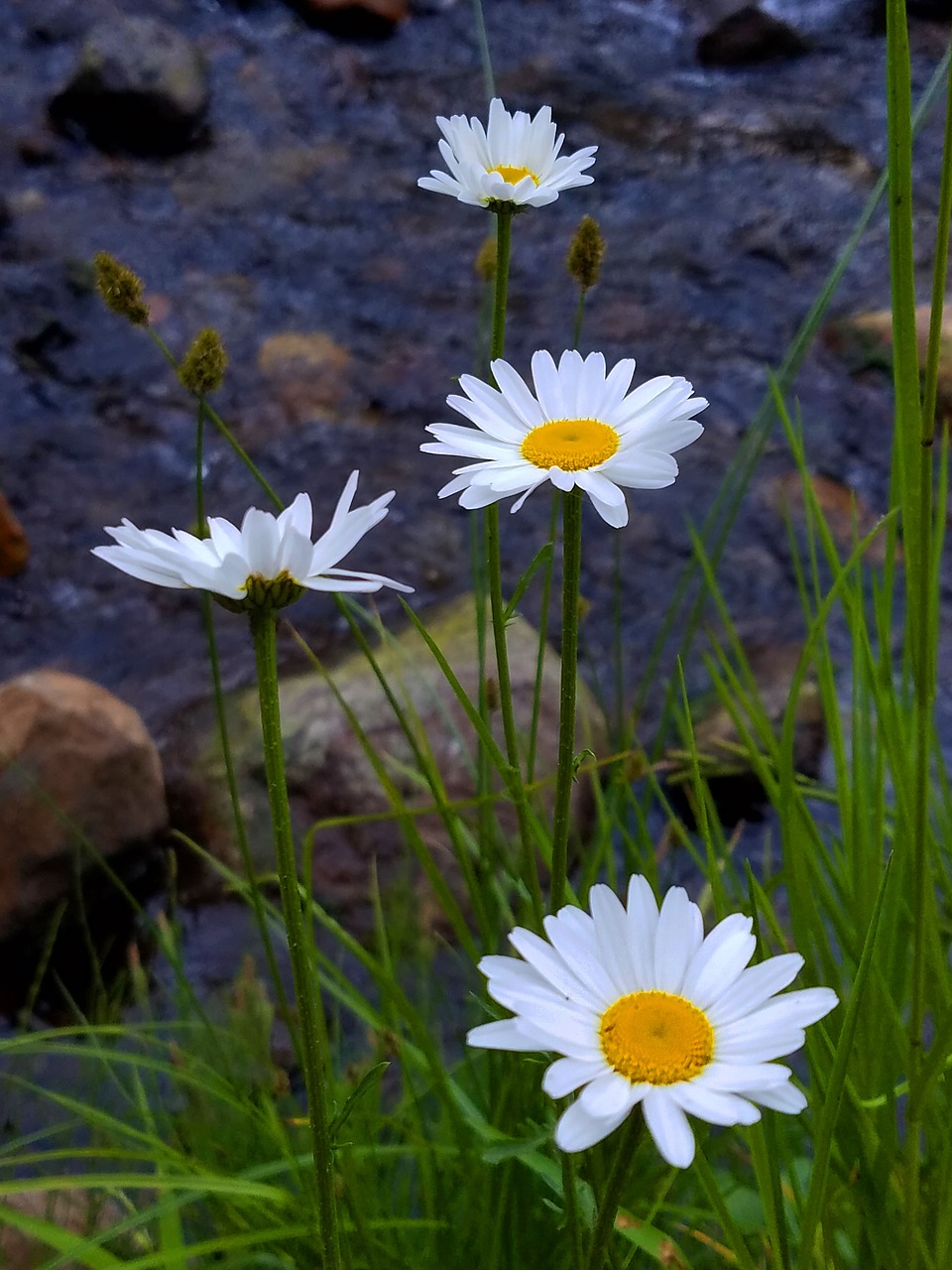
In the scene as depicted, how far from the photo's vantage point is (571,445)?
550 millimetres

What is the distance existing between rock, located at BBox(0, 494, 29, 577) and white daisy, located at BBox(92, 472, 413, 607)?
2.00 meters

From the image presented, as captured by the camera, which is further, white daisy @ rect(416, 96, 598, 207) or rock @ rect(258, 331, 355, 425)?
rock @ rect(258, 331, 355, 425)

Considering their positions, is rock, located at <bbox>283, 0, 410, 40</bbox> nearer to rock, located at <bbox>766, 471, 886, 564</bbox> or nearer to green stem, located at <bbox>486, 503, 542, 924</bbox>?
rock, located at <bbox>766, 471, 886, 564</bbox>

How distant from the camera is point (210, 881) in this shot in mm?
1775

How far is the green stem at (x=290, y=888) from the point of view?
0.43 m

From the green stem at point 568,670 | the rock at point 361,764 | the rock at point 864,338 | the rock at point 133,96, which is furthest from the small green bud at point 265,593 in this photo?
the rock at point 133,96

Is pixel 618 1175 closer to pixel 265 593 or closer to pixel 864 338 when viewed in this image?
pixel 265 593

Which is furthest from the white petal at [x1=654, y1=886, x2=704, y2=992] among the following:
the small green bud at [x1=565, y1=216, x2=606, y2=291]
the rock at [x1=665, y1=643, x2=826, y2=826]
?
the rock at [x1=665, y1=643, x2=826, y2=826]

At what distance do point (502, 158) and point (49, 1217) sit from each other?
86cm

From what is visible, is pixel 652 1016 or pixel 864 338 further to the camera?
pixel 864 338

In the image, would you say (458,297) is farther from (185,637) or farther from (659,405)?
(659,405)

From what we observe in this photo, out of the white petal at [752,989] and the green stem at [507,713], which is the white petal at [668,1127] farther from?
the green stem at [507,713]

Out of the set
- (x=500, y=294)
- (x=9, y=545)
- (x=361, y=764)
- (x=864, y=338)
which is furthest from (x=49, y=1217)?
(x=864, y=338)

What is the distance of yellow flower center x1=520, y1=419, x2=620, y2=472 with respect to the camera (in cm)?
54
